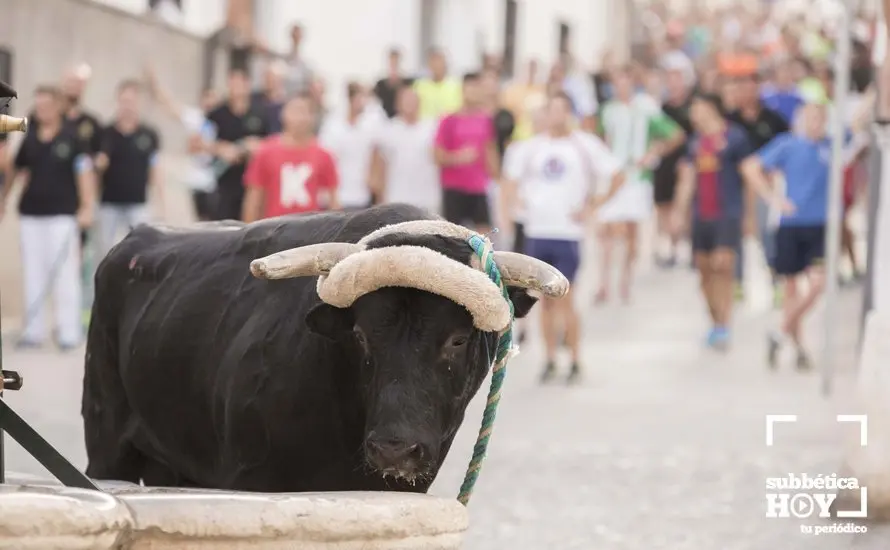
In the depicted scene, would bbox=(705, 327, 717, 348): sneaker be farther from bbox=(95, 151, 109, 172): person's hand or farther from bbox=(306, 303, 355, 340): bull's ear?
bbox=(306, 303, 355, 340): bull's ear

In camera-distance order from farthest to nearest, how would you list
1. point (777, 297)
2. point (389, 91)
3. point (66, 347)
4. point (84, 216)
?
point (389, 91), point (777, 297), point (84, 216), point (66, 347)

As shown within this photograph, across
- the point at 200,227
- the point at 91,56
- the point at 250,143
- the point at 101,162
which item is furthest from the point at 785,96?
the point at 200,227

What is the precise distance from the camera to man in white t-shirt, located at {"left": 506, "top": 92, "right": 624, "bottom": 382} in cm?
1424

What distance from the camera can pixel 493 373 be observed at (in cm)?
519

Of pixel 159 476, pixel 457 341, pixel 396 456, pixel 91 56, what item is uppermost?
pixel 91 56

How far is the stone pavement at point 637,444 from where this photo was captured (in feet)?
27.0

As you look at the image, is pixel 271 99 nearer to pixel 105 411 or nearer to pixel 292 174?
pixel 292 174

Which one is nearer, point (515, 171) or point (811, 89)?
point (515, 171)

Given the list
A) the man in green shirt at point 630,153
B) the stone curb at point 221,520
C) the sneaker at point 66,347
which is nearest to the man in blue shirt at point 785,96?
the man in green shirt at point 630,153

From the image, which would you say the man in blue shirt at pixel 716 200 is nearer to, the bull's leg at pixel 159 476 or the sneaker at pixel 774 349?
the sneaker at pixel 774 349

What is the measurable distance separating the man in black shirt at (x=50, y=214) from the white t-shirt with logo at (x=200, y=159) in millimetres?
2242

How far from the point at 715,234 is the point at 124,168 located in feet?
16.5

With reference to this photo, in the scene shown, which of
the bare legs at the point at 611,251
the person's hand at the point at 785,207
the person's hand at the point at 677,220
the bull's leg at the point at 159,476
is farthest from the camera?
the bare legs at the point at 611,251

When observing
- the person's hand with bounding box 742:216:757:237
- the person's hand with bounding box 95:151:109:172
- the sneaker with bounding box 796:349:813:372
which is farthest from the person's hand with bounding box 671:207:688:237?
the person's hand with bounding box 95:151:109:172
